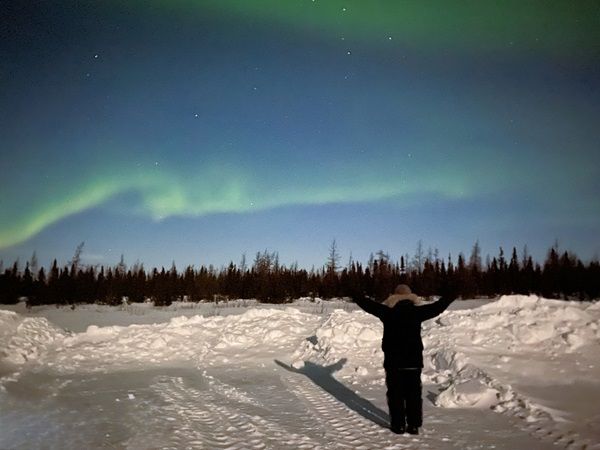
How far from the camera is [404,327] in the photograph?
6.11 m

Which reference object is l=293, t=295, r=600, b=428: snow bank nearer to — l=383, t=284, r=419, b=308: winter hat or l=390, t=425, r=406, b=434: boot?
l=390, t=425, r=406, b=434: boot

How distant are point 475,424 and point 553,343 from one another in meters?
6.57

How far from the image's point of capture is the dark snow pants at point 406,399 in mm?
5922

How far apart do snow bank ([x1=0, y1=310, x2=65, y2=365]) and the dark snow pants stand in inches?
486

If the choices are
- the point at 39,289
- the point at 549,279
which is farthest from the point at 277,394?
the point at 39,289

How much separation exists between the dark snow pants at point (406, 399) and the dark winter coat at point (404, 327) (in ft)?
0.44

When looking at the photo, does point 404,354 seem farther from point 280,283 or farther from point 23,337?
point 280,283

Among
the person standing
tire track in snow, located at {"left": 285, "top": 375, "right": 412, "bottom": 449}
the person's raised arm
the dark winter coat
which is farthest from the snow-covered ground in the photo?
the person's raised arm

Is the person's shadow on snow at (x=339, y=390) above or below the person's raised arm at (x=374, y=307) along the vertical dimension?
below

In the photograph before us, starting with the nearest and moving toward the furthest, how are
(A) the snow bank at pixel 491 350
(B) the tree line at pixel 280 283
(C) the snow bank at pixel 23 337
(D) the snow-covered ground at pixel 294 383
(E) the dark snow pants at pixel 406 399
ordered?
(D) the snow-covered ground at pixel 294 383 < (E) the dark snow pants at pixel 406 399 < (A) the snow bank at pixel 491 350 < (C) the snow bank at pixel 23 337 < (B) the tree line at pixel 280 283

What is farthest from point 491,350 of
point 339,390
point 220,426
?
point 220,426

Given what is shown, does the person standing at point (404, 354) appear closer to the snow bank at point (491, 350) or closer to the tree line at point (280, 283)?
the snow bank at point (491, 350)

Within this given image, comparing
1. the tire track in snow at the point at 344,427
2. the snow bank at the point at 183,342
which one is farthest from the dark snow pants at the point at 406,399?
the snow bank at the point at 183,342

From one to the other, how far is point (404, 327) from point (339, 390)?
3613mm
